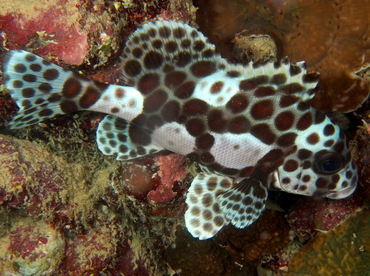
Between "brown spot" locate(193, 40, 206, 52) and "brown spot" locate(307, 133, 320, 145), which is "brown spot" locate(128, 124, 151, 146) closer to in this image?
"brown spot" locate(193, 40, 206, 52)

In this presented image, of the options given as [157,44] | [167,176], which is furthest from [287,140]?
[157,44]

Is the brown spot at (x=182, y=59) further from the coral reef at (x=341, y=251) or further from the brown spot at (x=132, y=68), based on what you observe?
the coral reef at (x=341, y=251)

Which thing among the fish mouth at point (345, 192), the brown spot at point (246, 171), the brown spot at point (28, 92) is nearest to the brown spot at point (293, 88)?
the brown spot at point (246, 171)

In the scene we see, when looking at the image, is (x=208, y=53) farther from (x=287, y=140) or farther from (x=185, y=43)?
(x=287, y=140)

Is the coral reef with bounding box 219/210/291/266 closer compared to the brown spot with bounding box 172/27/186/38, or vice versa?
the brown spot with bounding box 172/27/186/38

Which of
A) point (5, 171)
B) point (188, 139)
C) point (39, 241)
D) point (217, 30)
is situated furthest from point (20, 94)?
point (217, 30)

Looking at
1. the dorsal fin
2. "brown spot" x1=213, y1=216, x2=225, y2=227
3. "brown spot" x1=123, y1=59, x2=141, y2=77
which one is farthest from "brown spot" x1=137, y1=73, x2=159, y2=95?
"brown spot" x1=213, y1=216, x2=225, y2=227

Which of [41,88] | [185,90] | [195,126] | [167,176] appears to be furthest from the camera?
[167,176]
